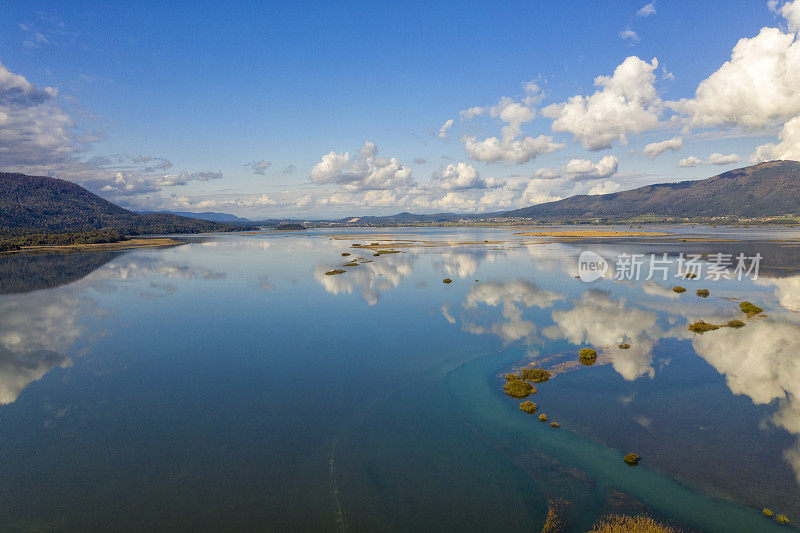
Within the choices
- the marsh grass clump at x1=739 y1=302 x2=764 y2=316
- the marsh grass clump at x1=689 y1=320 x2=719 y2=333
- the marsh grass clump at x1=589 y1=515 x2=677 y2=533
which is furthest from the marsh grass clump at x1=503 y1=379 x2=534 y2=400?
the marsh grass clump at x1=739 y1=302 x2=764 y2=316

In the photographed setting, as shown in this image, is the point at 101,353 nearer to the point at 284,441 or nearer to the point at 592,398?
the point at 284,441

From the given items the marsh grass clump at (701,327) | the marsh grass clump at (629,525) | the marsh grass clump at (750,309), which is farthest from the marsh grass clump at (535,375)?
the marsh grass clump at (750,309)

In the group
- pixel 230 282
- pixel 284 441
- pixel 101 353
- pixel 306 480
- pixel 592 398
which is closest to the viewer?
pixel 306 480

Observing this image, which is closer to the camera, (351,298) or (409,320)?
(409,320)

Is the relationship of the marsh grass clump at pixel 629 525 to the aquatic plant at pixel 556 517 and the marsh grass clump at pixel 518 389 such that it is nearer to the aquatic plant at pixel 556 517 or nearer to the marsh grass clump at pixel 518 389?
the aquatic plant at pixel 556 517

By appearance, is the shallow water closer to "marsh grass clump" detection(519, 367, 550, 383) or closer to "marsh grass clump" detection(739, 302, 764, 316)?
"marsh grass clump" detection(519, 367, 550, 383)

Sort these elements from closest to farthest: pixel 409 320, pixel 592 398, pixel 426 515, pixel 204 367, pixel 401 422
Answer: pixel 426 515
pixel 401 422
pixel 592 398
pixel 204 367
pixel 409 320

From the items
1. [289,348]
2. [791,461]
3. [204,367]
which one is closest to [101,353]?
[204,367]

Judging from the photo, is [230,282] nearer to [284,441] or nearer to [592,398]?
[284,441]
